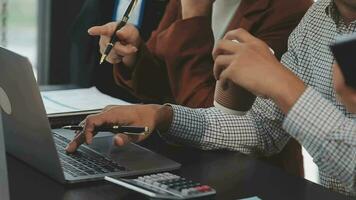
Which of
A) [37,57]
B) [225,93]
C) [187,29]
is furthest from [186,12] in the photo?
[37,57]

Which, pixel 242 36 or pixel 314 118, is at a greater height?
pixel 242 36

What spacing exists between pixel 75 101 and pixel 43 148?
0.50m

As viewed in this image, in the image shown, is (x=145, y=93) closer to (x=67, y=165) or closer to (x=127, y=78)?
(x=127, y=78)

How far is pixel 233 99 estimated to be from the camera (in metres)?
1.14

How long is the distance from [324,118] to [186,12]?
799mm

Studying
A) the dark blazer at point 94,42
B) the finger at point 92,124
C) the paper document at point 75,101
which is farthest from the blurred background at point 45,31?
the finger at point 92,124

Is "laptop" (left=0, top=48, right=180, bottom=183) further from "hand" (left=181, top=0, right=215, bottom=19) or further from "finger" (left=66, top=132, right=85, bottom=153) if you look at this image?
"hand" (left=181, top=0, right=215, bottom=19)

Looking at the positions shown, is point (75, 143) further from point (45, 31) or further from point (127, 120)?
point (45, 31)

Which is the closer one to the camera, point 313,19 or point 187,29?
point 313,19

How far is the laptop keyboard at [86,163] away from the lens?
1.00m

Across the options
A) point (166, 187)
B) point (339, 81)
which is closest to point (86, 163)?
point (166, 187)

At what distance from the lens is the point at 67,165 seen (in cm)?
102

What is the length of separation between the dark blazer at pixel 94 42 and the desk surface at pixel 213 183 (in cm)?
62

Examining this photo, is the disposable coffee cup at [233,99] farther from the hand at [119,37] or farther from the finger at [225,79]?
the hand at [119,37]
